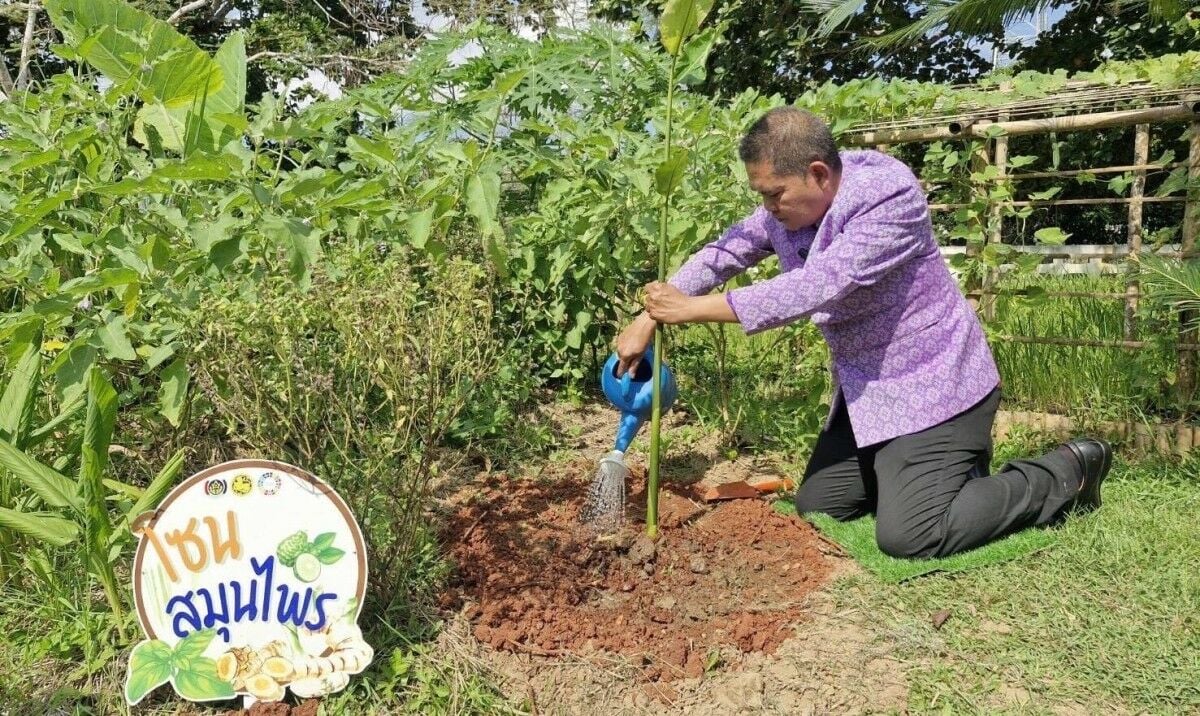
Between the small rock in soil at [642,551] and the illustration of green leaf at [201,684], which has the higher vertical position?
the illustration of green leaf at [201,684]

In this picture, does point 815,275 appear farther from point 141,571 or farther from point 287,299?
point 141,571

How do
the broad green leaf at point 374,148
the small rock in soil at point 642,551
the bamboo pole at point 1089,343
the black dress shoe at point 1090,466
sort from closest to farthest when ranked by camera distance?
the broad green leaf at point 374,148 → the small rock in soil at point 642,551 → the black dress shoe at point 1090,466 → the bamboo pole at point 1089,343

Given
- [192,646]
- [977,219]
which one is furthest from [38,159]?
[977,219]

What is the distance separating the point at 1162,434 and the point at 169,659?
338 cm

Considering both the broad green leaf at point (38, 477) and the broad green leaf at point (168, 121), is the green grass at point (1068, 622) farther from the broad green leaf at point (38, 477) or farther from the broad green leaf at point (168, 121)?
the broad green leaf at point (168, 121)

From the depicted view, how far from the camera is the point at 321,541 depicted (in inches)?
74.6

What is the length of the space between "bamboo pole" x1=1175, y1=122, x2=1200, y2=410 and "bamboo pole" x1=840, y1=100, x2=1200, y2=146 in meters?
0.11

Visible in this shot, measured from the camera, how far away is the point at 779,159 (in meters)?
2.38

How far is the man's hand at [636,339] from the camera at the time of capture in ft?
8.02

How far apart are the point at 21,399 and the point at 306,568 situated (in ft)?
2.81

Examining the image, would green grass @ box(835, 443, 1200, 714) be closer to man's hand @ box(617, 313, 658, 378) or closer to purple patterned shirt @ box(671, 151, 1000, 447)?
purple patterned shirt @ box(671, 151, 1000, 447)

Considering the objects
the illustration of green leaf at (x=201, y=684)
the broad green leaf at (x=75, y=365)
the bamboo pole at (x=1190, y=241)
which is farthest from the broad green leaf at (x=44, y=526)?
the bamboo pole at (x=1190, y=241)

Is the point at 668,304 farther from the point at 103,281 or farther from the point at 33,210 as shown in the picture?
the point at 33,210

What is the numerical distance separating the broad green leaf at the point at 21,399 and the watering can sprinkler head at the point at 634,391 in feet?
4.80
